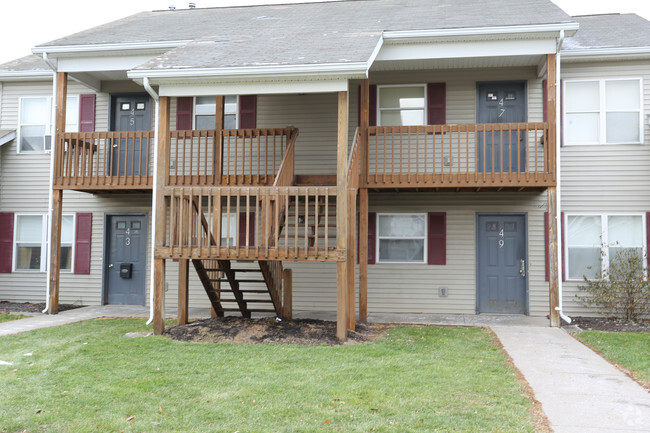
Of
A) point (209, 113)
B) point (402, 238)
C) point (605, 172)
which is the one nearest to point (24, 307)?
point (209, 113)

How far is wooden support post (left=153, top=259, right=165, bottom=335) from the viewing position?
8016 millimetres

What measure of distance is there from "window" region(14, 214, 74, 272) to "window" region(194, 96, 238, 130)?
3.66m

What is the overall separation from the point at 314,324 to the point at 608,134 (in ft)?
22.9

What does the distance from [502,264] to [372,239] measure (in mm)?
2650

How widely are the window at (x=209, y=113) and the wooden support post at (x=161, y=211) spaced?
341cm

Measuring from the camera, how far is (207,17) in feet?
43.1

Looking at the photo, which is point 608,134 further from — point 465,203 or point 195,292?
point 195,292

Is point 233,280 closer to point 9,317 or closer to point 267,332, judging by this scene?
point 267,332

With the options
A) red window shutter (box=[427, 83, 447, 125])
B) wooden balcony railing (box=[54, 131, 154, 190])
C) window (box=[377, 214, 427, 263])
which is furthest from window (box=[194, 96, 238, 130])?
red window shutter (box=[427, 83, 447, 125])

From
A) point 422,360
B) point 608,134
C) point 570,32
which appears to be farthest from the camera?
point 608,134

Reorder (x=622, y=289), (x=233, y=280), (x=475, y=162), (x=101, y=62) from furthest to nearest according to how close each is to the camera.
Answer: (x=101, y=62), (x=622, y=289), (x=475, y=162), (x=233, y=280)

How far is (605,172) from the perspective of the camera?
1049cm

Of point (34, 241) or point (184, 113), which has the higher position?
point (184, 113)

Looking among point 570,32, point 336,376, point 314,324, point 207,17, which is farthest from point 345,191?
point 207,17
